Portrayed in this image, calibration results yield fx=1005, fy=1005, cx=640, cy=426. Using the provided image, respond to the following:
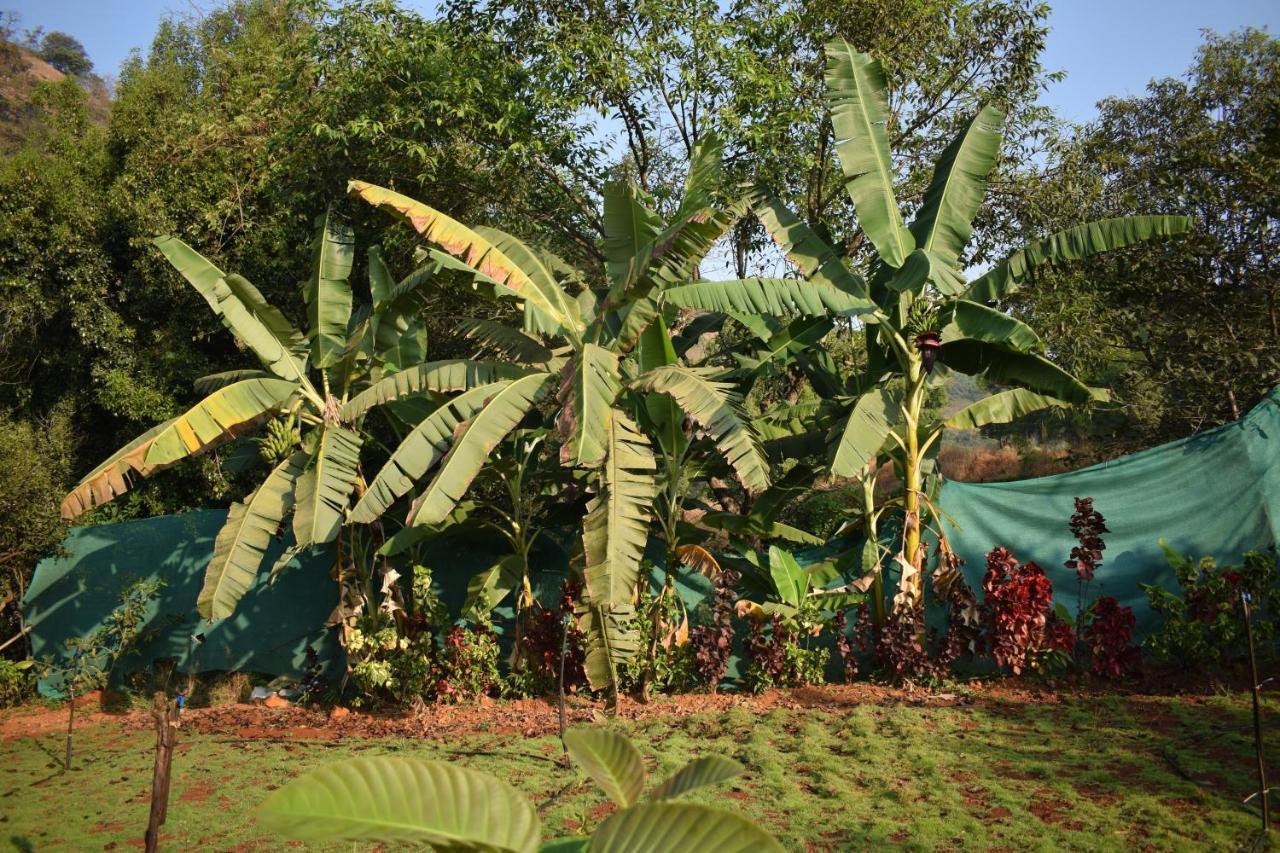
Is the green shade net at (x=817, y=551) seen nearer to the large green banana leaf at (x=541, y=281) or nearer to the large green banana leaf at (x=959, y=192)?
the large green banana leaf at (x=959, y=192)

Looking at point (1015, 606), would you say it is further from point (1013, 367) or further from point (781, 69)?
point (781, 69)

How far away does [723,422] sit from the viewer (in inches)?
282

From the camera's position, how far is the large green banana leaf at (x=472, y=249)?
7.95m

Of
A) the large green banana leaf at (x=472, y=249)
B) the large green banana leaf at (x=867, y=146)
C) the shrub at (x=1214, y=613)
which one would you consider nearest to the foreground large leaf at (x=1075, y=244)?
the large green banana leaf at (x=867, y=146)

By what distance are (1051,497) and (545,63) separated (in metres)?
6.16

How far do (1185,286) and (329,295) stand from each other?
8503 mm

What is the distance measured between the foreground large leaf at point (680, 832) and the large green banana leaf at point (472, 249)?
611 centimetres

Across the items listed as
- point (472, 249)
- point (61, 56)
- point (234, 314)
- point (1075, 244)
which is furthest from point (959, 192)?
point (61, 56)

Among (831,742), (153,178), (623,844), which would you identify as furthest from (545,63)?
(623,844)

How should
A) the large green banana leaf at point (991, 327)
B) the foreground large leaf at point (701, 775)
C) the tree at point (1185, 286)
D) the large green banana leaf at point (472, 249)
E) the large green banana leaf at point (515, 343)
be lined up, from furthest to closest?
the tree at point (1185, 286) < the large green banana leaf at point (515, 343) < the large green banana leaf at point (472, 249) < the large green banana leaf at point (991, 327) < the foreground large leaf at point (701, 775)

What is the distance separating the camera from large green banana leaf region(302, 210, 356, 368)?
8344 mm

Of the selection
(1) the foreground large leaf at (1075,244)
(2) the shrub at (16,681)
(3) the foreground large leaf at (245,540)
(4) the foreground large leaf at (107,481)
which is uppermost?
(1) the foreground large leaf at (1075,244)

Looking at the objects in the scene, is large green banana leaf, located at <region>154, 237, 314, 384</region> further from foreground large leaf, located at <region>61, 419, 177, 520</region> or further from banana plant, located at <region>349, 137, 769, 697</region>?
banana plant, located at <region>349, 137, 769, 697</region>

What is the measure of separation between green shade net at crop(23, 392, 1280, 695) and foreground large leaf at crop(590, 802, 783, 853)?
20.9 feet
